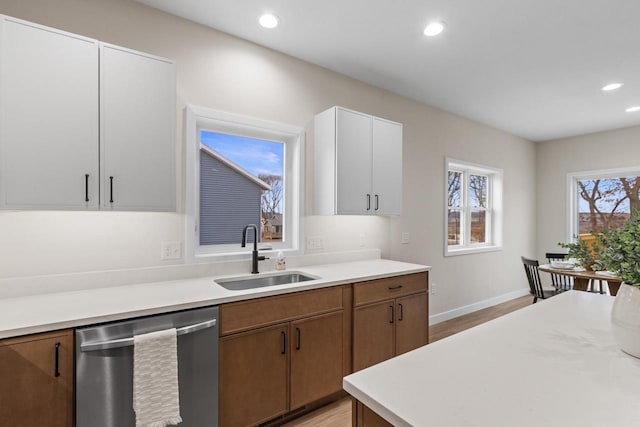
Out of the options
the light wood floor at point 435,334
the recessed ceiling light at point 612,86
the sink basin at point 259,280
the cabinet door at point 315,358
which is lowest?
the light wood floor at point 435,334

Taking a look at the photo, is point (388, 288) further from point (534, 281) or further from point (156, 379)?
point (534, 281)

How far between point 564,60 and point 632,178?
3338 millimetres

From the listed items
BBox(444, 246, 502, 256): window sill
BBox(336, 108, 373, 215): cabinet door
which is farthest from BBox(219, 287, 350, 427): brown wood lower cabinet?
BBox(444, 246, 502, 256): window sill

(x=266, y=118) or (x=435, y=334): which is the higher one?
(x=266, y=118)

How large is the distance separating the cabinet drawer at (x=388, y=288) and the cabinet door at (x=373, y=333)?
57 mm

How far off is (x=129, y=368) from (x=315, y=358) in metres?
1.11

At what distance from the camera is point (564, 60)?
281 centimetres

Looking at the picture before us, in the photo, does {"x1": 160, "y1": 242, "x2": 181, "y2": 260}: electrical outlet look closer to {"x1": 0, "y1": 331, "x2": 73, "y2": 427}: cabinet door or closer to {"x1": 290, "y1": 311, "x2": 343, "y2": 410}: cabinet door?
{"x1": 0, "y1": 331, "x2": 73, "y2": 427}: cabinet door

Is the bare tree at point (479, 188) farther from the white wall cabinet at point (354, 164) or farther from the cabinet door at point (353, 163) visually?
the cabinet door at point (353, 163)

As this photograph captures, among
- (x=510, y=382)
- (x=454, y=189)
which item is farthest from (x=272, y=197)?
(x=454, y=189)

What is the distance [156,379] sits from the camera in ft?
4.97

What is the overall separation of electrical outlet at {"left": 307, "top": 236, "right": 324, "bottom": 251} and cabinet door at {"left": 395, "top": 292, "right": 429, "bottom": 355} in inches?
32.7

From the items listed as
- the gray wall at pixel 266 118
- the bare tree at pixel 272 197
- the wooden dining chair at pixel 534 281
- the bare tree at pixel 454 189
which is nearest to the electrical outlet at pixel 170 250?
the gray wall at pixel 266 118

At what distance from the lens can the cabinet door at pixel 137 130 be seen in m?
1.73
